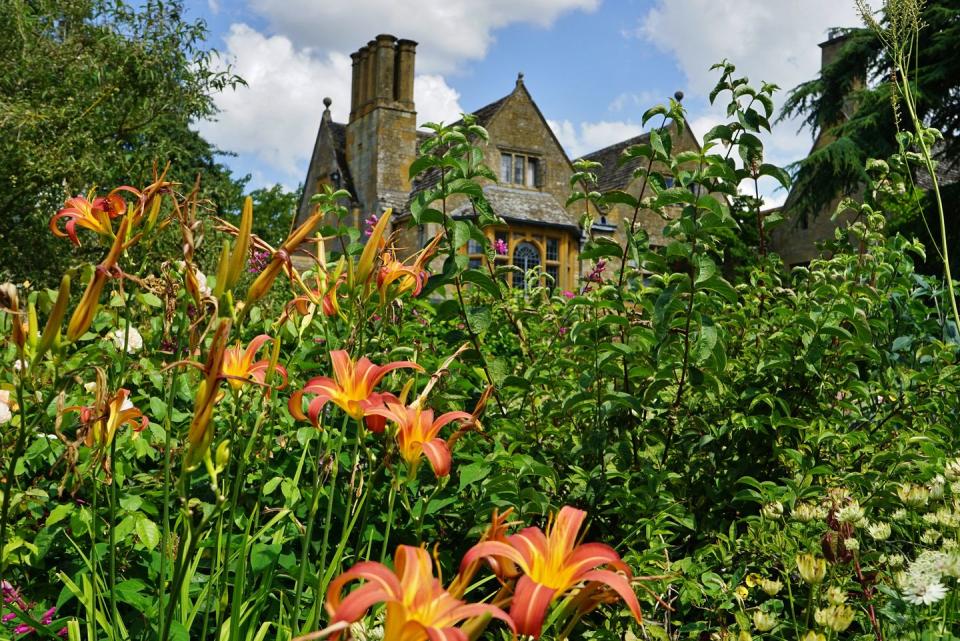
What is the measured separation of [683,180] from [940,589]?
120cm

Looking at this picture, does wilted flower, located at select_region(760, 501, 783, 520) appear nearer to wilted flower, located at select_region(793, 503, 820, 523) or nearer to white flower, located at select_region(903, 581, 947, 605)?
wilted flower, located at select_region(793, 503, 820, 523)

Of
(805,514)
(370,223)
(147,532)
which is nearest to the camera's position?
(805,514)

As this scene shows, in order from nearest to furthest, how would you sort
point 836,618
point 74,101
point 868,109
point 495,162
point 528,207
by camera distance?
point 836,618
point 74,101
point 868,109
point 495,162
point 528,207

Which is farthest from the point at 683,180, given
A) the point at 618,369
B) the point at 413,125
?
the point at 413,125

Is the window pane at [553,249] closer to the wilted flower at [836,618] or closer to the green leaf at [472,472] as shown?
the green leaf at [472,472]

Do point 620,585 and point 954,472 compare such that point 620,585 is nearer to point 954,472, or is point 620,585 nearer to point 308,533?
point 308,533

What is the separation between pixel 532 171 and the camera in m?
24.7

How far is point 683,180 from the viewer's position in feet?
7.27

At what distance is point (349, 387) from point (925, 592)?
959 millimetres

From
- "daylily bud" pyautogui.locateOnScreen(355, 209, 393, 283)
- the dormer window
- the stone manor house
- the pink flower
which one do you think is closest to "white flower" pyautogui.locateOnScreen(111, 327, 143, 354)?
the pink flower

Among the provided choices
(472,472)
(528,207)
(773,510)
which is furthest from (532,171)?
(773,510)

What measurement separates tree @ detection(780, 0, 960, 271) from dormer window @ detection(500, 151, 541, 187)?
9425mm

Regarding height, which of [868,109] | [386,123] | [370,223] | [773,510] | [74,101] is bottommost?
[773,510]

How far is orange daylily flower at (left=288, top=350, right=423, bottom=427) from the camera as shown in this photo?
3.65ft
